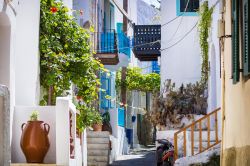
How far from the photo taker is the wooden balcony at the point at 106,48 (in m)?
25.2

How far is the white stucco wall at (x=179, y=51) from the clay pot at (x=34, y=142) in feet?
46.0

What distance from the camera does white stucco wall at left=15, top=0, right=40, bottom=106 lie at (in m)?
13.1

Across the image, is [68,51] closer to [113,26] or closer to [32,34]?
[32,34]

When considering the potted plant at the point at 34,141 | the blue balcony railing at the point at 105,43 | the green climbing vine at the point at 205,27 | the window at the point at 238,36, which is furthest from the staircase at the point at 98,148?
the window at the point at 238,36

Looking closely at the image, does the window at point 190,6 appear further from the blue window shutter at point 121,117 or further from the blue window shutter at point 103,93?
the blue window shutter at point 121,117

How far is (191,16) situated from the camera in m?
25.9

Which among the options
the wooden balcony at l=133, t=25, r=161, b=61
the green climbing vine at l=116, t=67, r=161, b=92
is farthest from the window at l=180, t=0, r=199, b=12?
the green climbing vine at l=116, t=67, r=161, b=92

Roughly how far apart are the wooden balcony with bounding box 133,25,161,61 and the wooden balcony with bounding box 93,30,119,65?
4.17 m

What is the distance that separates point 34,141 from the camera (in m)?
11.6

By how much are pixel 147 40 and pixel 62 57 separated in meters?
15.4

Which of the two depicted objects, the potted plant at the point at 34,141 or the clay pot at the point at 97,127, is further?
the clay pot at the point at 97,127

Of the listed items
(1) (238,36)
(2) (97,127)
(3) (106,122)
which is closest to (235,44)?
(1) (238,36)

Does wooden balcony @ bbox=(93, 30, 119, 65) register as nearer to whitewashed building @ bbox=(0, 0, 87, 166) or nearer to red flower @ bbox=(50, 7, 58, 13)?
red flower @ bbox=(50, 7, 58, 13)

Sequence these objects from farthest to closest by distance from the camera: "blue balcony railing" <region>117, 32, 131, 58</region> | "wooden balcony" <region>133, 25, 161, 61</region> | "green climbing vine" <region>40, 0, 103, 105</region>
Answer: "wooden balcony" <region>133, 25, 161, 61</region>, "blue balcony railing" <region>117, 32, 131, 58</region>, "green climbing vine" <region>40, 0, 103, 105</region>
